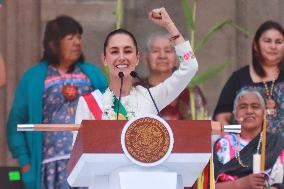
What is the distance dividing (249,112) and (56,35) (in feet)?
5.61

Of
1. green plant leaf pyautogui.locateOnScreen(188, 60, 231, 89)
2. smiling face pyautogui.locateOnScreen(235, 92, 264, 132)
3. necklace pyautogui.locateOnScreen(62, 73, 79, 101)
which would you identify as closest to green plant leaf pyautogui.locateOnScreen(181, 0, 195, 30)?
green plant leaf pyautogui.locateOnScreen(188, 60, 231, 89)

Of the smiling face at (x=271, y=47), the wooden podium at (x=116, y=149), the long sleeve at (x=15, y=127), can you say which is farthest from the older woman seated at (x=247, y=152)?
the wooden podium at (x=116, y=149)

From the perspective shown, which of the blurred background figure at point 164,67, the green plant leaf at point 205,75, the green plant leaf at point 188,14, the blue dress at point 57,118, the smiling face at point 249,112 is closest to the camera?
the smiling face at point 249,112

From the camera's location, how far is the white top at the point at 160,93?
655 cm

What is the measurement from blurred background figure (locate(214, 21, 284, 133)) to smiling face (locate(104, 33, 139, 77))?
251 centimetres

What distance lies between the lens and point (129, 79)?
6637mm

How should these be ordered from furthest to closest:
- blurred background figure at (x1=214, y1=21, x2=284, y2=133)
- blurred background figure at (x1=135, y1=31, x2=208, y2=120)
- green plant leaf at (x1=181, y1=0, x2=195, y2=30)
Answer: green plant leaf at (x1=181, y1=0, x2=195, y2=30) < blurred background figure at (x1=135, y1=31, x2=208, y2=120) < blurred background figure at (x1=214, y1=21, x2=284, y2=133)

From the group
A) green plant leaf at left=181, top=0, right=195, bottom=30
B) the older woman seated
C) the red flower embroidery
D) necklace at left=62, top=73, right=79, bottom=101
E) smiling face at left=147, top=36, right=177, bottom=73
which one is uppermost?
green plant leaf at left=181, top=0, right=195, bottom=30

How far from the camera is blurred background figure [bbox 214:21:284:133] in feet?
29.6

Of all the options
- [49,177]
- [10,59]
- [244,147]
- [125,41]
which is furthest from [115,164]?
[10,59]

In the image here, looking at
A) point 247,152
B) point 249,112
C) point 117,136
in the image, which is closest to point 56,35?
point 249,112

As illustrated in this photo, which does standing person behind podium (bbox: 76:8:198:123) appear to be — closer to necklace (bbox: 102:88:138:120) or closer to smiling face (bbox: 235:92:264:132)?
necklace (bbox: 102:88:138:120)

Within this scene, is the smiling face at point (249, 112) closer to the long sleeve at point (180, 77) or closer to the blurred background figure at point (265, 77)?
the blurred background figure at point (265, 77)

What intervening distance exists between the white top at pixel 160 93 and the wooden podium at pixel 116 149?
0.85 meters
